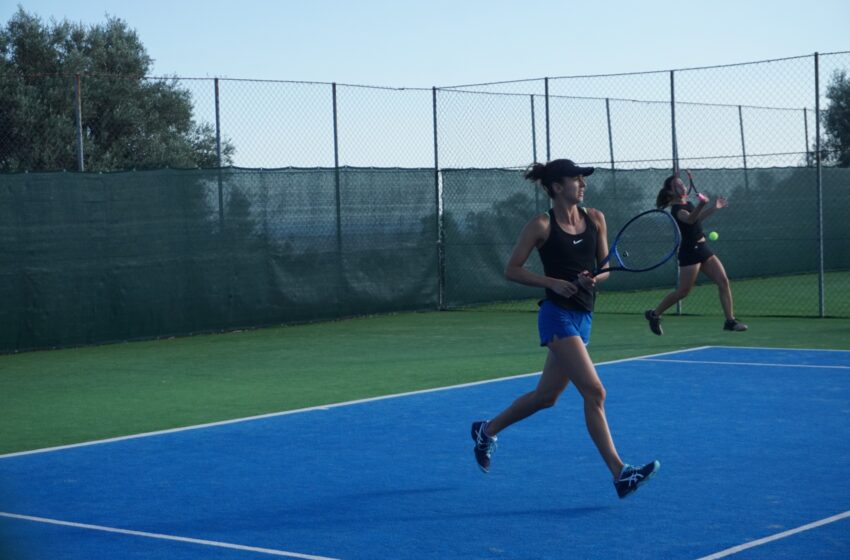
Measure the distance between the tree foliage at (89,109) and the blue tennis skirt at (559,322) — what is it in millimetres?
16808

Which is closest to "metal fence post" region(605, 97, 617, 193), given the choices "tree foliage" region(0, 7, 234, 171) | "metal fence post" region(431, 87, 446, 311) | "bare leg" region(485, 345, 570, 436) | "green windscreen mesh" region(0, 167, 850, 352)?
"green windscreen mesh" region(0, 167, 850, 352)

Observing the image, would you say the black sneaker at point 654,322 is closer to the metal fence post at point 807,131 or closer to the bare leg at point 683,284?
the bare leg at point 683,284

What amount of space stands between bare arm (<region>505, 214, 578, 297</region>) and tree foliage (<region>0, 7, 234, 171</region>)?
16.6 m

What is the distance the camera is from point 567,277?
642 centimetres

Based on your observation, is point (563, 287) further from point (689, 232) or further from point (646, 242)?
point (646, 242)

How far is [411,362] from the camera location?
1238 centimetres

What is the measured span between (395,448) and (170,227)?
848 cm

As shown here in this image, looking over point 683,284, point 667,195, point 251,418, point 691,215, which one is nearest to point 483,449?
point 251,418

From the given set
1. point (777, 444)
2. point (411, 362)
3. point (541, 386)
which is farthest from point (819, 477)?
point (411, 362)

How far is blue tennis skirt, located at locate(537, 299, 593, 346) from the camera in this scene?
6.33m

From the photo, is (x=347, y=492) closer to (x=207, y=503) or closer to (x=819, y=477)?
(x=207, y=503)

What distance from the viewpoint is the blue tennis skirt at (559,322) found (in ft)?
20.8

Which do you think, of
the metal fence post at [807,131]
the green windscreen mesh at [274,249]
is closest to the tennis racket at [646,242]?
the green windscreen mesh at [274,249]

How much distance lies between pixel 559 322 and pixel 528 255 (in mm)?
360
